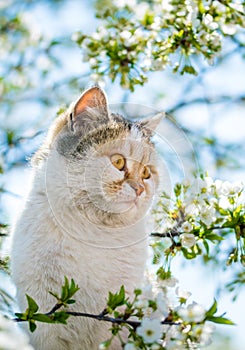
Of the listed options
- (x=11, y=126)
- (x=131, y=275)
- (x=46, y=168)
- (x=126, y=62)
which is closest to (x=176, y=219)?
(x=131, y=275)

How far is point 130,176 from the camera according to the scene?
197 centimetres

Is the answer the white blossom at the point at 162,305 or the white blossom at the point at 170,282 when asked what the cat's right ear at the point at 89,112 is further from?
the white blossom at the point at 162,305

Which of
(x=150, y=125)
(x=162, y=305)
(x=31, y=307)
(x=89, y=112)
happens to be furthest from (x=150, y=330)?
(x=150, y=125)

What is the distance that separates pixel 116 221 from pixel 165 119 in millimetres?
529

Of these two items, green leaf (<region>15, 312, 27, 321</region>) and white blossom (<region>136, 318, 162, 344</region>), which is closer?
white blossom (<region>136, 318, 162, 344</region>)

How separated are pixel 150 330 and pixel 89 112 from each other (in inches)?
34.6

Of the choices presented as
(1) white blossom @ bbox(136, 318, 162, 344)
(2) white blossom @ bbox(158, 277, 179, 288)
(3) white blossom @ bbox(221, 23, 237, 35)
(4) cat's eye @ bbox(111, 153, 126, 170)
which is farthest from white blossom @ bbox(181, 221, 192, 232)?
(3) white blossom @ bbox(221, 23, 237, 35)

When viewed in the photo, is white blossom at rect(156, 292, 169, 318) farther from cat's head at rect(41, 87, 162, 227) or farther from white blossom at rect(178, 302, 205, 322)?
cat's head at rect(41, 87, 162, 227)

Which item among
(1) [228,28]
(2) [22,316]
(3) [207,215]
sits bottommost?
(2) [22,316]

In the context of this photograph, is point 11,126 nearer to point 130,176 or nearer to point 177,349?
point 130,176

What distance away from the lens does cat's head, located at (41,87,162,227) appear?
6.41 ft

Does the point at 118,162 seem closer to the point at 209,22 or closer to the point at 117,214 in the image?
the point at 117,214

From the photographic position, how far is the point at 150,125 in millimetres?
2258

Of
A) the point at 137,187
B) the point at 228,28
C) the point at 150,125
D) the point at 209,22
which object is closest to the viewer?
the point at 137,187
